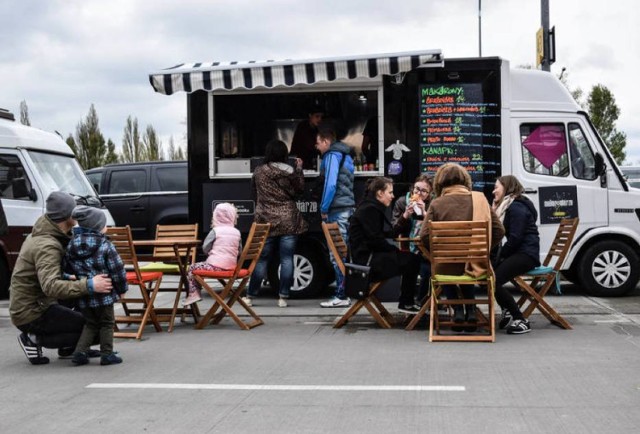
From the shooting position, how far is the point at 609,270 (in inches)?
453

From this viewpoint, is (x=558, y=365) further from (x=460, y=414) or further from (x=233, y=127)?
(x=233, y=127)

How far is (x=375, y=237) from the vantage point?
878 cm

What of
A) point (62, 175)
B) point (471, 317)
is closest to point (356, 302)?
point (471, 317)

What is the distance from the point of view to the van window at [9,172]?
511 inches

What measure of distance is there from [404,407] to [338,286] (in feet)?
17.5

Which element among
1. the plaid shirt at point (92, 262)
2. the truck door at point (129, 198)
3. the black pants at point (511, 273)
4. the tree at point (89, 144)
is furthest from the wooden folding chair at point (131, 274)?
the tree at point (89, 144)

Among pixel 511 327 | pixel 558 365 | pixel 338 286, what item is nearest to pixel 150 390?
pixel 558 365

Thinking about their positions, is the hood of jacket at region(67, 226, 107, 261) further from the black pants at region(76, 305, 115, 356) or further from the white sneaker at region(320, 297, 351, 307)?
the white sneaker at region(320, 297, 351, 307)

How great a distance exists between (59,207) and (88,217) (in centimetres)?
28

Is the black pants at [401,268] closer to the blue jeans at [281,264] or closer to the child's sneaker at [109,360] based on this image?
the blue jeans at [281,264]

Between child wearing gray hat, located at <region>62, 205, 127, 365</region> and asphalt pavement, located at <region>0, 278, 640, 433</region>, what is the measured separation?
0.68ft

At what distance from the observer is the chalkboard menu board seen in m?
11.5

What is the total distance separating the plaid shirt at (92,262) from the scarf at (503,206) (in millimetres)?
3767

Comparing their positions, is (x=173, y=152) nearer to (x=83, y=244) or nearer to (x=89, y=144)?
(x=89, y=144)
